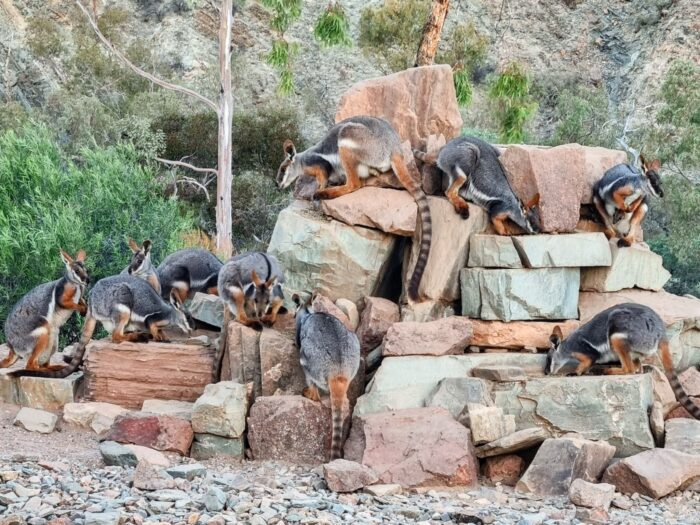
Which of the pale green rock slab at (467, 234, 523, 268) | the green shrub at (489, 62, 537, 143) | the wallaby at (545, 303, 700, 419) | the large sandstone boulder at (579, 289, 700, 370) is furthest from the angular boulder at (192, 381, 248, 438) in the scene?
the green shrub at (489, 62, 537, 143)

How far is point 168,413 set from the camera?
32.7 feet

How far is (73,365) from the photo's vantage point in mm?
11086

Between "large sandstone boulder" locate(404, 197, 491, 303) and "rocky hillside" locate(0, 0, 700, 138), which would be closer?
"large sandstone boulder" locate(404, 197, 491, 303)

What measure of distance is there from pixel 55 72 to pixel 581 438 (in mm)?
30907

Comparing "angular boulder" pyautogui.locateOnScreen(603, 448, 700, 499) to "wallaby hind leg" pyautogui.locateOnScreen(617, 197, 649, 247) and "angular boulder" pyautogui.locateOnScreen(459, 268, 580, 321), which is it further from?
"wallaby hind leg" pyautogui.locateOnScreen(617, 197, 649, 247)

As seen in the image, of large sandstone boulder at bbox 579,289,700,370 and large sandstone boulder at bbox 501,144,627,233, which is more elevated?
large sandstone boulder at bbox 501,144,627,233

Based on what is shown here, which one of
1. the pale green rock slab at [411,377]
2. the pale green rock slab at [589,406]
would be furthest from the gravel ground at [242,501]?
the pale green rock slab at [411,377]

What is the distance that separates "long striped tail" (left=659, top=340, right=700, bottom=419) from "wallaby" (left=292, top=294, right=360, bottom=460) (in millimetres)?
3154

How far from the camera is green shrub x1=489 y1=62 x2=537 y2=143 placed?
20391mm

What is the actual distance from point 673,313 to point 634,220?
118 centimetres

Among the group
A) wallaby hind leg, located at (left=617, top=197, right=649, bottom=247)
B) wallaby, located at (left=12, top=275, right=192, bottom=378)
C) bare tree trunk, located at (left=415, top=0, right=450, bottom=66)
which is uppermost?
bare tree trunk, located at (left=415, top=0, right=450, bottom=66)

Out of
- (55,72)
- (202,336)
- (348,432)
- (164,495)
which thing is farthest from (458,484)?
(55,72)

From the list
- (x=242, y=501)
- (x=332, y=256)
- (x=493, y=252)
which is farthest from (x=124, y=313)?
(x=493, y=252)

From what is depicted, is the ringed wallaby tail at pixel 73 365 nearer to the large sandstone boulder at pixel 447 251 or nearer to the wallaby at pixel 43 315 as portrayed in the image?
the wallaby at pixel 43 315
